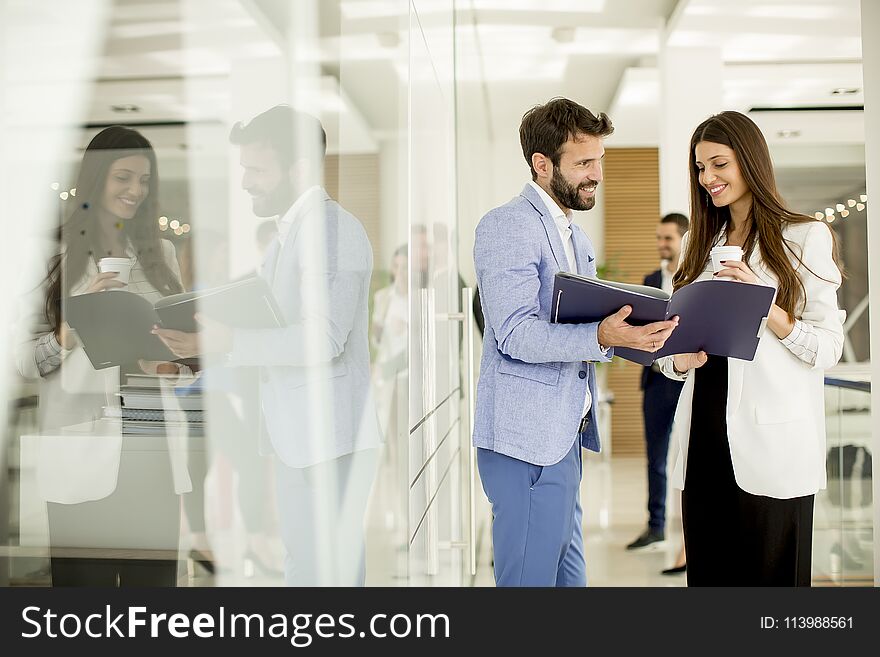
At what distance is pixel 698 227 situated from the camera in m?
1.95

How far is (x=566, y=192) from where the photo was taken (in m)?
1.85

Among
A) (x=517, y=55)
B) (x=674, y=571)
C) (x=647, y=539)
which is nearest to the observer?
(x=674, y=571)

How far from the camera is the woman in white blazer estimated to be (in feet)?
5.78

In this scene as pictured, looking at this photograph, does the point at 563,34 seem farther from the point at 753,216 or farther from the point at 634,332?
the point at 634,332

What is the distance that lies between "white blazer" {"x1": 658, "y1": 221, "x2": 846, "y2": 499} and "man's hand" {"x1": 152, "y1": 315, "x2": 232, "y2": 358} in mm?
1093

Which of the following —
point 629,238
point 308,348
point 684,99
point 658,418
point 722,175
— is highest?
point 684,99

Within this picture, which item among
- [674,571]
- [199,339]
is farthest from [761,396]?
[674,571]

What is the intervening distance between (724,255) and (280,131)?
38.1 inches

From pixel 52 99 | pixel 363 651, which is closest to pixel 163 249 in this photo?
pixel 52 99

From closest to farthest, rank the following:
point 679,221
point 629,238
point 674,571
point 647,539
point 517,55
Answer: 1. point 674,571
2. point 679,221
3. point 647,539
4. point 517,55
5. point 629,238

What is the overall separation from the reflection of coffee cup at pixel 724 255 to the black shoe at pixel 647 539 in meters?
2.66

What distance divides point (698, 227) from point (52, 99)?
1.43 metres

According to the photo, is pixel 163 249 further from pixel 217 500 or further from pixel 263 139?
pixel 217 500

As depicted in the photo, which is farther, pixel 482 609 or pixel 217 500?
pixel 482 609
